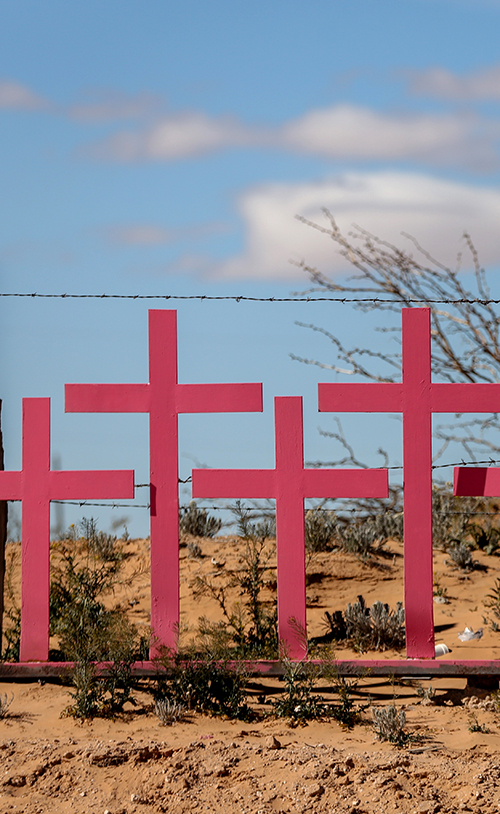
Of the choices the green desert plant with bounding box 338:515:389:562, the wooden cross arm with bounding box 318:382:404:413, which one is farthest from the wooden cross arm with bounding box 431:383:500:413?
the green desert plant with bounding box 338:515:389:562

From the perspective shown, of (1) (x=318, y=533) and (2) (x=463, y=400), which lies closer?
(2) (x=463, y=400)

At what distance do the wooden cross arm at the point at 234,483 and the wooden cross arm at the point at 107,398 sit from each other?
69 centimetres

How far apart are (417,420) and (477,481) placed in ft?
2.08

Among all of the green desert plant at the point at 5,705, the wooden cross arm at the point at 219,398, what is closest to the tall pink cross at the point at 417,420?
the wooden cross arm at the point at 219,398

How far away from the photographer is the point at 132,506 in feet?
22.0

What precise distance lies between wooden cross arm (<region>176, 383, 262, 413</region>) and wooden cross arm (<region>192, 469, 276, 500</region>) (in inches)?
17.9

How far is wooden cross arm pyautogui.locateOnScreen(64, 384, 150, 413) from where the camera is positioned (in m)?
6.33

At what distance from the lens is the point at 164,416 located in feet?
20.7

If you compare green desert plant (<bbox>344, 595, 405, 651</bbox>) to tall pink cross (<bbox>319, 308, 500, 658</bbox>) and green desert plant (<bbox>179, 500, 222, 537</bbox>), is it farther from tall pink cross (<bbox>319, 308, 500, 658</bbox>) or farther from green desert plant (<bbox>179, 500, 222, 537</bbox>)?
green desert plant (<bbox>179, 500, 222, 537</bbox>)

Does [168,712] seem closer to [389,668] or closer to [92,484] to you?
[389,668]

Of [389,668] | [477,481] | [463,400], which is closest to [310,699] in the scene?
[389,668]

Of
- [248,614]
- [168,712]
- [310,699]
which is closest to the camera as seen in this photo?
[168,712]

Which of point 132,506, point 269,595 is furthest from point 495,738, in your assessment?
point 269,595

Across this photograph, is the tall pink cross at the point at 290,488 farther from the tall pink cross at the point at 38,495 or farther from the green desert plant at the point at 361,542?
the green desert plant at the point at 361,542
